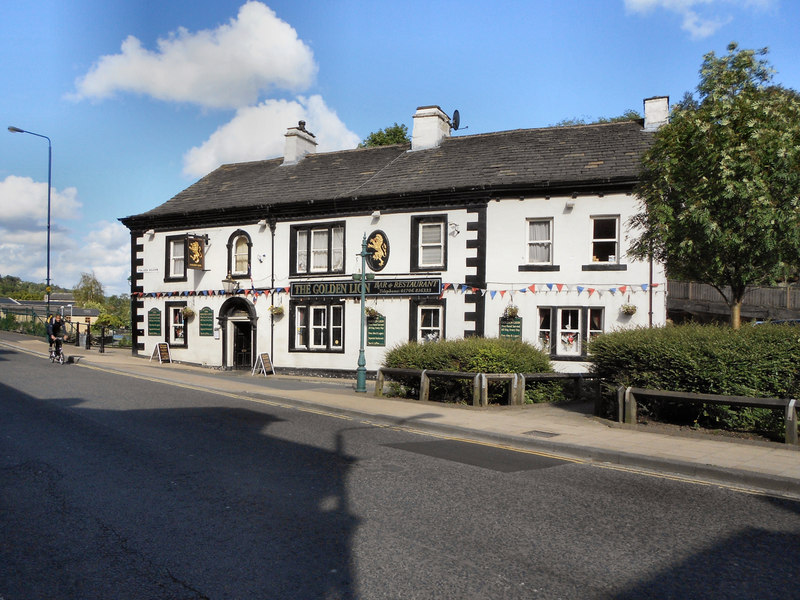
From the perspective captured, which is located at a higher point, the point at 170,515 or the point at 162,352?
the point at 162,352

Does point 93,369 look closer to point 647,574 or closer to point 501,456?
point 501,456

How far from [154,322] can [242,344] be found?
15.4 feet

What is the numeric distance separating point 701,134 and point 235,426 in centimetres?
1008

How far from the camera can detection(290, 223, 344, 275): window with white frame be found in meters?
24.5

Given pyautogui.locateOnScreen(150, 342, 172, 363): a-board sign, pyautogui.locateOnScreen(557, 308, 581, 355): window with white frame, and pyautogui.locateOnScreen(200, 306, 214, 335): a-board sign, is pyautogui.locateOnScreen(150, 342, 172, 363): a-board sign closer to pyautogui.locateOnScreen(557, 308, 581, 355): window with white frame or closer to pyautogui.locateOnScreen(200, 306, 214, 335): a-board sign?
pyautogui.locateOnScreen(200, 306, 214, 335): a-board sign

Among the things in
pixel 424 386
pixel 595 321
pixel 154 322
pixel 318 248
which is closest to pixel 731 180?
pixel 424 386

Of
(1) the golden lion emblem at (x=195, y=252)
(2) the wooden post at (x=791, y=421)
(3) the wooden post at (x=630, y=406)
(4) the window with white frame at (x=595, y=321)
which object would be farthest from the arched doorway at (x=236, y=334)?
(2) the wooden post at (x=791, y=421)

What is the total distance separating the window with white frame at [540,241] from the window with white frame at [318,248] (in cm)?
713

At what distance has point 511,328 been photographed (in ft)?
69.4

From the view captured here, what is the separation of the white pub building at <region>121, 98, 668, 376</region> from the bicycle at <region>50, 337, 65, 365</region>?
4227 millimetres

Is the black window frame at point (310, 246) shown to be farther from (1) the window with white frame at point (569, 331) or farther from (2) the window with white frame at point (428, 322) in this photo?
(1) the window with white frame at point (569, 331)

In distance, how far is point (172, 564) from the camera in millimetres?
4996

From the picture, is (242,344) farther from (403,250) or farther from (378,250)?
(403,250)

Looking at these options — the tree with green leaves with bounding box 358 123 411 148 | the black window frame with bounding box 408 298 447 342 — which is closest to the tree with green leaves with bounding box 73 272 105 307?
the tree with green leaves with bounding box 358 123 411 148
